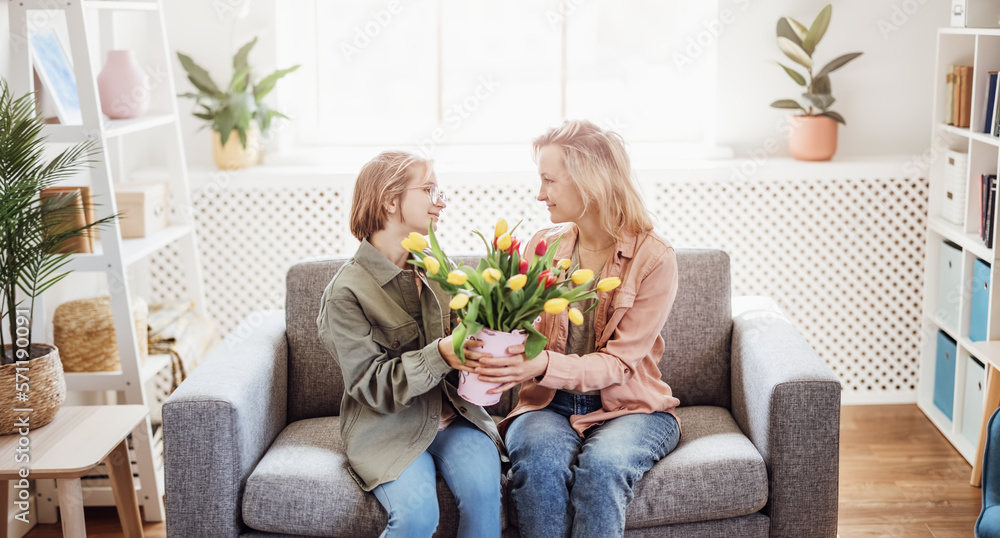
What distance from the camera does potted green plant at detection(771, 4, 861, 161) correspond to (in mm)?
3438

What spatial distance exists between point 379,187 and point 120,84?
47.3 inches

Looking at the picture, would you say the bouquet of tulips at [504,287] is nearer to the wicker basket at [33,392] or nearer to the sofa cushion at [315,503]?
the sofa cushion at [315,503]

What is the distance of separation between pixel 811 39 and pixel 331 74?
189 centimetres

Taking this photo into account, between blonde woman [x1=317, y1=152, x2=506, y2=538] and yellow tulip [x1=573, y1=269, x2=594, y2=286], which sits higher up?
yellow tulip [x1=573, y1=269, x2=594, y2=286]

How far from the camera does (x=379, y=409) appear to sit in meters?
2.00

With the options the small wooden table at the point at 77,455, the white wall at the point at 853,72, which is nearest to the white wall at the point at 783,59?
the white wall at the point at 853,72

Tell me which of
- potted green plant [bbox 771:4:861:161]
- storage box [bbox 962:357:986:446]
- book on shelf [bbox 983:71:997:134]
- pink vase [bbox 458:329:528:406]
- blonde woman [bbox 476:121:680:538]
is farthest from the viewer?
potted green plant [bbox 771:4:861:161]

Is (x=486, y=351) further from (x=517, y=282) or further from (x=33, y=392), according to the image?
(x=33, y=392)

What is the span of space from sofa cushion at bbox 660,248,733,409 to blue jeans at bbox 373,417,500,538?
2.18ft

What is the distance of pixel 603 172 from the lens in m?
2.15

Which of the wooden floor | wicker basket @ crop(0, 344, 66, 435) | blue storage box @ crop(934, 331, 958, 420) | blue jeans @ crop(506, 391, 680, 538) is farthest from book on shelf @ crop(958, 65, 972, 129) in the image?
wicker basket @ crop(0, 344, 66, 435)

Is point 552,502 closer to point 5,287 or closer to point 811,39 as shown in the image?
point 5,287

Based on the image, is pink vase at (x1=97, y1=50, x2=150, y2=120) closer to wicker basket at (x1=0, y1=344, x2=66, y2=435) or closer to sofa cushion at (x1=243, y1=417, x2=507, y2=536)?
wicker basket at (x1=0, y1=344, x2=66, y2=435)

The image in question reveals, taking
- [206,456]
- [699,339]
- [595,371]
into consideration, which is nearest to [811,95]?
[699,339]
